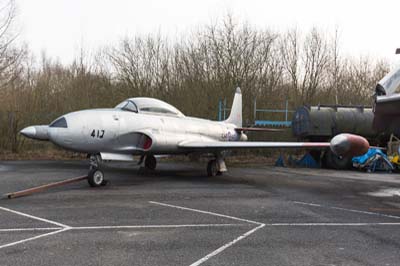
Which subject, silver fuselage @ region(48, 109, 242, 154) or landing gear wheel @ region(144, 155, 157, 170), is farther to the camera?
landing gear wheel @ region(144, 155, 157, 170)

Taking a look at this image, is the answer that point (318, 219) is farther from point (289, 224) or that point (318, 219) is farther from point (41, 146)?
point (41, 146)

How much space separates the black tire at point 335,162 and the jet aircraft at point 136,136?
266 inches

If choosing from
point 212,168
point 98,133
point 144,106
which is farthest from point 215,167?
point 98,133

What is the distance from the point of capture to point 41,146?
2180cm

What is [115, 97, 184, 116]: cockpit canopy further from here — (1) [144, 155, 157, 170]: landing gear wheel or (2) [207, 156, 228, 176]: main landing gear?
(1) [144, 155, 157, 170]: landing gear wheel

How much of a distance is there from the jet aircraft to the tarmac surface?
0.98 metres

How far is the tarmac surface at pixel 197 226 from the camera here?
4.23m

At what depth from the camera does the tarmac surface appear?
4.23 m

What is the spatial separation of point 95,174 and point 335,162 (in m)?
11.9

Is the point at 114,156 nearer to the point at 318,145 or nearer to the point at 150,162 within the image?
the point at 150,162

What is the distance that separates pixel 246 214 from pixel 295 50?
70.1ft

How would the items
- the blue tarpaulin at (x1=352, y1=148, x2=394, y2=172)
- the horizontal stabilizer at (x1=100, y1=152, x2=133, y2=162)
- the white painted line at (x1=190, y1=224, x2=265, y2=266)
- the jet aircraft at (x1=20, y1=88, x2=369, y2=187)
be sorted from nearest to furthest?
the white painted line at (x1=190, y1=224, x2=265, y2=266) → the jet aircraft at (x1=20, y1=88, x2=369, y2=187) → the horizontal stabilizer at (x1=100, y1=152, x2=133, y2=162) → the blue tarpaulin at (x1=352, y1=148, x2=394, y2=172)

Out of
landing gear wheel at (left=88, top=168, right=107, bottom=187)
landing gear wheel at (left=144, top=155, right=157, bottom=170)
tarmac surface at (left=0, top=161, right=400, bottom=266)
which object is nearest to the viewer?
tarmac surface at (left=0, top=161, right=400, bottom=266)

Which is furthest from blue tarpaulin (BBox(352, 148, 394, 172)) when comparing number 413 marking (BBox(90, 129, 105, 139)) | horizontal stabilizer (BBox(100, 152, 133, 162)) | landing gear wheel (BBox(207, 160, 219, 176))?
number 413 marking (BBox(90, 129, 105, 139))
